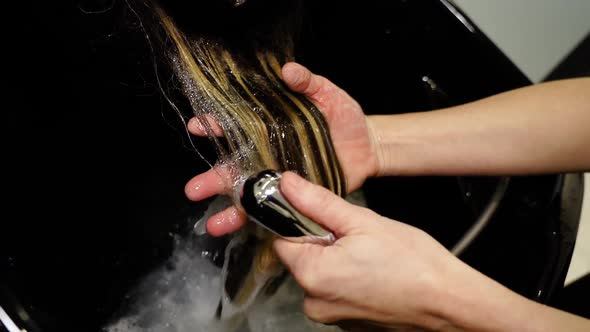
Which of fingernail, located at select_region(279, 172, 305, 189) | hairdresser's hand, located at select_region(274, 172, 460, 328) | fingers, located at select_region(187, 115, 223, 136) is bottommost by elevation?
hairdresser's hand, located at select_region(274, 172, 460, 328)

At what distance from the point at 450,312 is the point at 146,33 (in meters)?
0.53

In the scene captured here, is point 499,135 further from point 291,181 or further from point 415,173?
point 291,181

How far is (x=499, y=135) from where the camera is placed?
0.63 metres

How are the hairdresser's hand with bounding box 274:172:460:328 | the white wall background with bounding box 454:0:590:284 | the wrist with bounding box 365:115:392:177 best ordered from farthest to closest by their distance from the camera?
1. the white wall background with bounding box 454:0:590:284
2. the wrist with bounding box 365:115:392:177
3. the hairdresser's hand with bounding box 274:172:460:328

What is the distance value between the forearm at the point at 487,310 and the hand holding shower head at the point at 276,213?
126mm

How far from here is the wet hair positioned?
55 cm

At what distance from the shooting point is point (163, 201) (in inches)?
36.1

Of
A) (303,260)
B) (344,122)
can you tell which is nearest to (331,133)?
(344,122)

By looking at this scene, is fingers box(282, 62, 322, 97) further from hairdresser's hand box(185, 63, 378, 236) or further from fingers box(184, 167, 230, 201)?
fingers box(184, 167, 230, 201)

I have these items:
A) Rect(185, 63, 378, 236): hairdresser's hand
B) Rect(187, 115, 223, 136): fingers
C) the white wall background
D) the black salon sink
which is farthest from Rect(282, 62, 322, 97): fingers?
the white wall background

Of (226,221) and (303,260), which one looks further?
(226,221)

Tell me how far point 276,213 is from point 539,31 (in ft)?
2.61

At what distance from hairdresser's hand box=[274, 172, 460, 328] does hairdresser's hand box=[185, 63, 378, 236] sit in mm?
179

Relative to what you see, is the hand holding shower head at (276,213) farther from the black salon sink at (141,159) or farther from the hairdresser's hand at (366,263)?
the black salon sink at (141,159)
